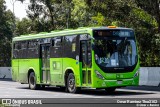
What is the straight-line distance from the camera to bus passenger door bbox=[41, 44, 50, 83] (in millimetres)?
25819

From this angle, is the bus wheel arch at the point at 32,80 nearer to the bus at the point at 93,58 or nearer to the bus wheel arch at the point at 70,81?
the bus at the point at 93,58

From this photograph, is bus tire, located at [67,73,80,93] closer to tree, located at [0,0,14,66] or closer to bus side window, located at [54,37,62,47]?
bus side window, located at [54,37,62,47]

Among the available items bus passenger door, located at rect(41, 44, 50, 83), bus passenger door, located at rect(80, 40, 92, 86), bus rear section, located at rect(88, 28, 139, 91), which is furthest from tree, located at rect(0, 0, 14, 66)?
bus rear section, located at rect(88, 28, 139, 91)

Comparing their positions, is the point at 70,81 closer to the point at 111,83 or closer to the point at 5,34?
the point at 111,83

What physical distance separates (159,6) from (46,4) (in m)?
22.5

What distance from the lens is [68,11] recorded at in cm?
5897

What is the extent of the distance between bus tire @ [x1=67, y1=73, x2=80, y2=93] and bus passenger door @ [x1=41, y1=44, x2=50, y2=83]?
8.70ft

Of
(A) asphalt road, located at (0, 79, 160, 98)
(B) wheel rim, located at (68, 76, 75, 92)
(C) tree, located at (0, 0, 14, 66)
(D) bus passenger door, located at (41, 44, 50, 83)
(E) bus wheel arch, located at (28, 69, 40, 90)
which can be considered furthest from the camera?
(C) tree, located at (0, 0, 14, 66)

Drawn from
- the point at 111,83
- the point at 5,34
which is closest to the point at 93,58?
the point at 111,83

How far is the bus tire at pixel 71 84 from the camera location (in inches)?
902

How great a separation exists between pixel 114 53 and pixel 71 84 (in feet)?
9.67

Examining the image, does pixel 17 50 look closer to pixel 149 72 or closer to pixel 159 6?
pixel 149 72

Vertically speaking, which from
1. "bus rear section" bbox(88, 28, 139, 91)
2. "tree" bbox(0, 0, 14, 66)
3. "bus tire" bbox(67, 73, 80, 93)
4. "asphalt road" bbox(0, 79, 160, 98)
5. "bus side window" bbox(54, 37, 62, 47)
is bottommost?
"asphalt road" bbox(0, 79, 160, 98)

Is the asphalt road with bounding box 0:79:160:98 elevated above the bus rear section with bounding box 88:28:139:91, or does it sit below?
below
